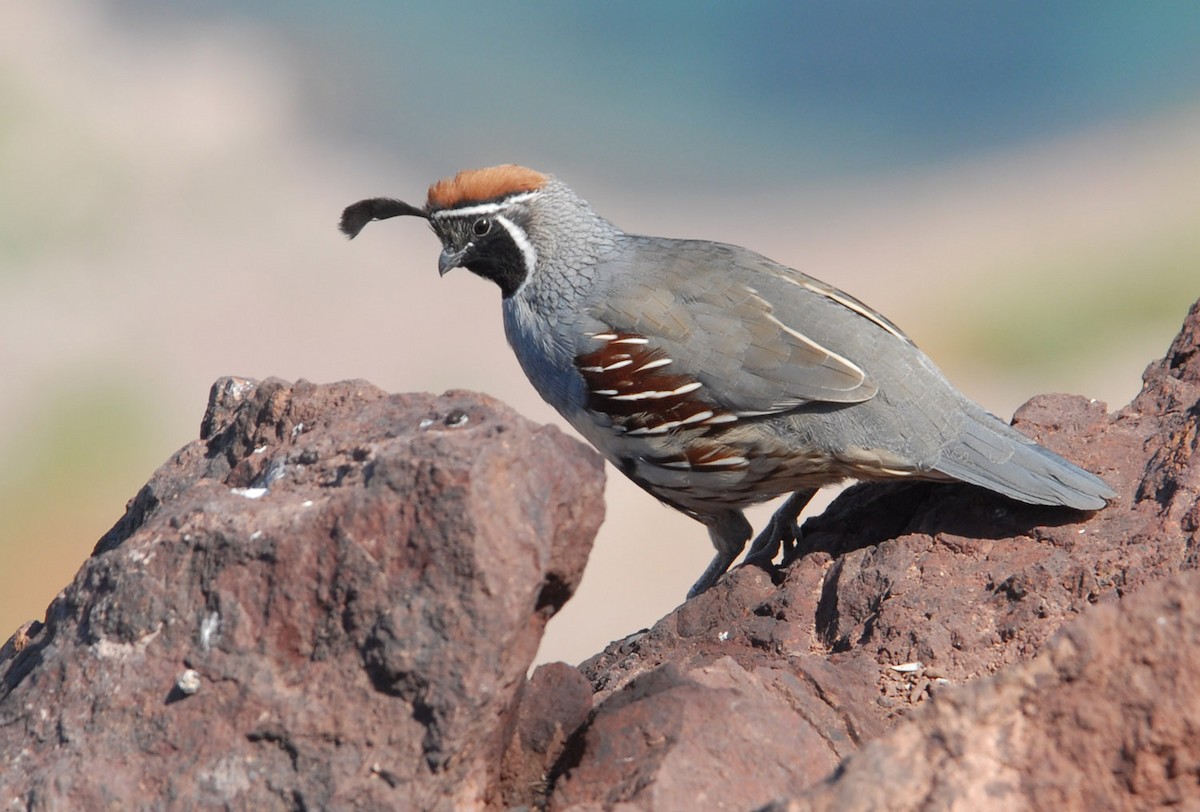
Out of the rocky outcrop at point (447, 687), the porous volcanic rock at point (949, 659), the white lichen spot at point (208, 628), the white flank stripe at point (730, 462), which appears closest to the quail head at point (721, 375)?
the white flank stripe at point (730, 462)

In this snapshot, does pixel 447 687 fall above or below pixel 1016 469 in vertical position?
below

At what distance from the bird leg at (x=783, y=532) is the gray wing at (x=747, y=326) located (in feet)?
2.22

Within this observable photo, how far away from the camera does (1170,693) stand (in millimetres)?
2910

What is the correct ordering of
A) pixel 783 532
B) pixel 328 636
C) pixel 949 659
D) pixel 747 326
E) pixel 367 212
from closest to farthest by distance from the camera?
1. pixel 328 636
2. pixel 949 659
3. pixel 747 326
4. pixel 783 532
5. pixel 367 212

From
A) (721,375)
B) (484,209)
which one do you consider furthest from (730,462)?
(484,209)

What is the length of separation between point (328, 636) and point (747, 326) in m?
3.30

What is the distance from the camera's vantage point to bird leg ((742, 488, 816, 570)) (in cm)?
651

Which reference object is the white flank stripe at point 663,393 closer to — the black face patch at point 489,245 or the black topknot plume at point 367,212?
the black face patch at point 489,245

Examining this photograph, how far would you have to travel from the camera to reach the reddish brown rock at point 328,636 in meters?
3.45

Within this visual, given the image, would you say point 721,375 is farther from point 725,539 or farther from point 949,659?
point 949,659

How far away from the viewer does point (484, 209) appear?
693 centimetres

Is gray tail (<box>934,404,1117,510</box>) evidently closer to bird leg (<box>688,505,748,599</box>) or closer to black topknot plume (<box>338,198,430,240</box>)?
bird leg (<box>688,505,748,599</box>)

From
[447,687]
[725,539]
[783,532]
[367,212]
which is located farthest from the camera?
[367,212]

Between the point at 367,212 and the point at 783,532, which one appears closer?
the point at 783,532
